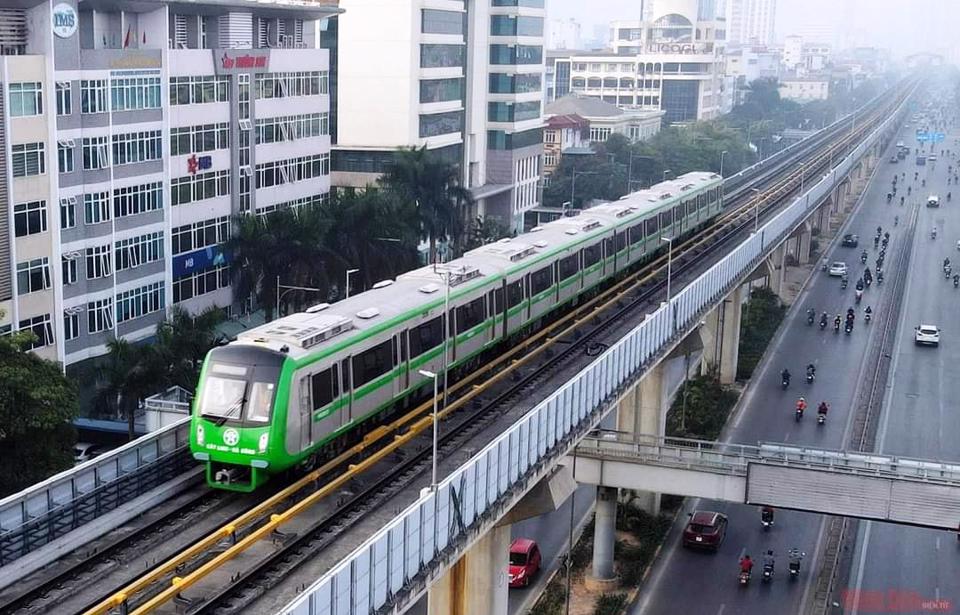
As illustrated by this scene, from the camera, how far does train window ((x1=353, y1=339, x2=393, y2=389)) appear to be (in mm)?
30473

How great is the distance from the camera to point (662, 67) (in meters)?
179

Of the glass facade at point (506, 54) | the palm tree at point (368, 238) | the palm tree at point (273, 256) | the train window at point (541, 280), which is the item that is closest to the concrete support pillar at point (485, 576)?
the train window at point (541, 280)

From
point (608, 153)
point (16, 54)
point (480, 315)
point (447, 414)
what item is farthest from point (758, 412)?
point (608, 153)

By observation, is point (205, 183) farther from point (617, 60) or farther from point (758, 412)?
point (617, 60)

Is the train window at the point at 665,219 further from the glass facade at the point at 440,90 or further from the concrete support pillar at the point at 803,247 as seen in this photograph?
the concrete support pillar at the point at 803,247

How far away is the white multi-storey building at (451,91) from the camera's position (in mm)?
85250

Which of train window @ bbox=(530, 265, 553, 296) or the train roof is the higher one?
the train roof

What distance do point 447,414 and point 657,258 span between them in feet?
106

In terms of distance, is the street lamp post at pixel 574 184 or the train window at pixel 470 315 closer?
the train window at pixel 470 315

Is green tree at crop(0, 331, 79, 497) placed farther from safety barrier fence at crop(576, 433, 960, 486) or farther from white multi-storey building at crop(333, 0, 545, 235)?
white multi-storey building at crop(333, 0, 545, 235)

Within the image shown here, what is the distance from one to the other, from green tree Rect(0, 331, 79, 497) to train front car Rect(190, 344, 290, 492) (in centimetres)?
912

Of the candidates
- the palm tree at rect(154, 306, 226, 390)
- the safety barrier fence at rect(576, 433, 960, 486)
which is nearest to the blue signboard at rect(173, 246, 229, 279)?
the palm tree at rect(154, 306, 226, 390)

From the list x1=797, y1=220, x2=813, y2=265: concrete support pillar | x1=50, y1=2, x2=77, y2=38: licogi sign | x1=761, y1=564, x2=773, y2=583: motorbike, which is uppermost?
x1=50, y1=2, x2=77, y2=38: licogi sign

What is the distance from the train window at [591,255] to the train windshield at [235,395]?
81.2ft
